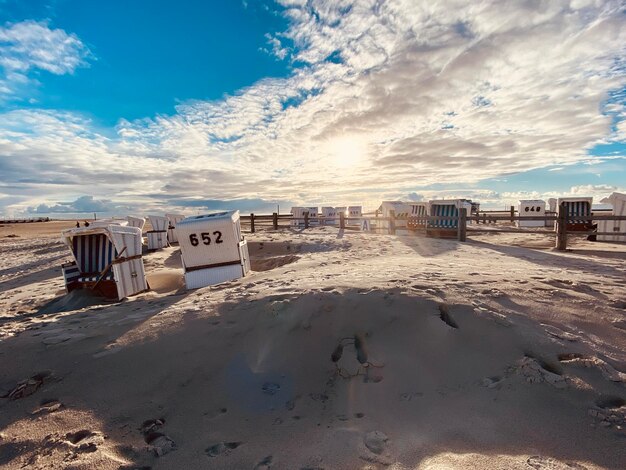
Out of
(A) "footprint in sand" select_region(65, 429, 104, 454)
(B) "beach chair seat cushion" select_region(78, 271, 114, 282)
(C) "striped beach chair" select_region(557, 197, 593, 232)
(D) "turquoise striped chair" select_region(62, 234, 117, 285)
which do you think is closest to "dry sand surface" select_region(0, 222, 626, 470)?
(A) "footprint in sand" select_region(65, 429, 104, 454)

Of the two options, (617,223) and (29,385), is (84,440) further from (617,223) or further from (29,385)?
(617,223)

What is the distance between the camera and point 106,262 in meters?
9.09

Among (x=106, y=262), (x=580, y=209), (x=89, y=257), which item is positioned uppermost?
(x=580, y=209)

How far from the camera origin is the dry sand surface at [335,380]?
241 cm

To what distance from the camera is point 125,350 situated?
3.80m

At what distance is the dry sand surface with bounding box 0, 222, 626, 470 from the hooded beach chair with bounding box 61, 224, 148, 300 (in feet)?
9.08

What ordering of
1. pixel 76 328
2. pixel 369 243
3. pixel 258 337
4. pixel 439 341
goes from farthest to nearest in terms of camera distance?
pixel 369 243
pixel 76 328
pixel 258 337
pixel 439 341

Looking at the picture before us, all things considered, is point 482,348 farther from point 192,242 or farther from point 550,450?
point 192,242

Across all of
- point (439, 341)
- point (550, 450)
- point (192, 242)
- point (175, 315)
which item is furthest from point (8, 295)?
point (550, 450)

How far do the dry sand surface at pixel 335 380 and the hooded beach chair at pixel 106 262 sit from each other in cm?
277

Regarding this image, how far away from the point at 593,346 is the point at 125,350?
5.21m

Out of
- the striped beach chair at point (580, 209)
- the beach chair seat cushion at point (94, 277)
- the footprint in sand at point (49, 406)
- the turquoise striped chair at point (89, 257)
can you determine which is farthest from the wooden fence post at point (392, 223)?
the footprint in sand at point (49, 406)

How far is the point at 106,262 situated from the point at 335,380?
27.8ft

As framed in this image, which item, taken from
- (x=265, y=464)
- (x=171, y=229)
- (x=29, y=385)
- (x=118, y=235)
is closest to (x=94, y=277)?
(x=118, y=235)
